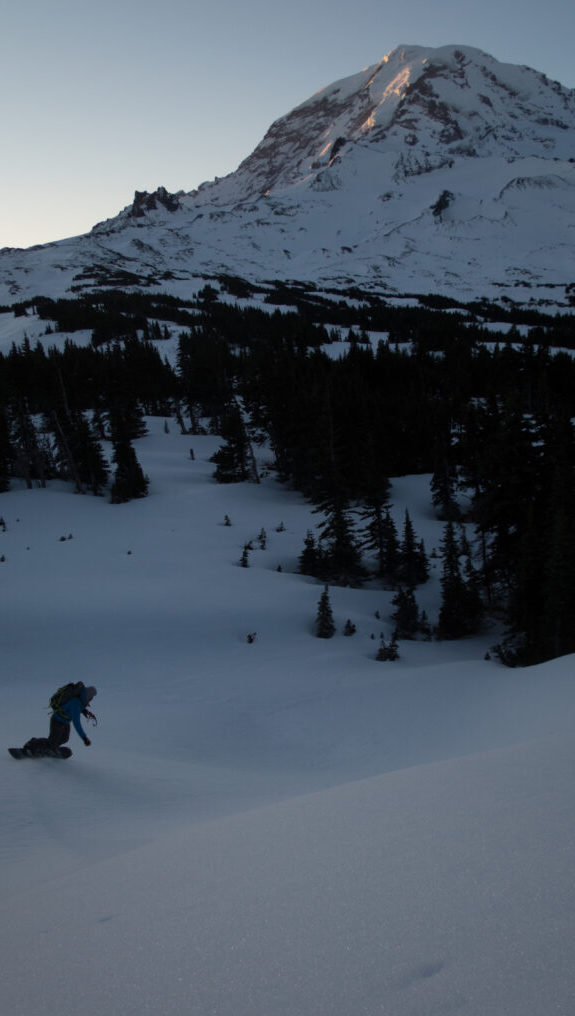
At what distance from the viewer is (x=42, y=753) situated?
25.8 ft

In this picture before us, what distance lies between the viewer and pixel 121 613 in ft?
65.5

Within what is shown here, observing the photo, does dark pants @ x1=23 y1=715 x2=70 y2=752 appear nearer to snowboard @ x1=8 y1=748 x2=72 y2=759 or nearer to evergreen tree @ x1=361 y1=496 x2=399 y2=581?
snowboard @ x1=8 y1=748 x2=72 y2=759

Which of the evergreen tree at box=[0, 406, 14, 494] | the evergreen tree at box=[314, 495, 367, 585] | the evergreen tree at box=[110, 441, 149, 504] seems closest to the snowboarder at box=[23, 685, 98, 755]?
the evergreen tree at box=[314, 495, 367, 585]

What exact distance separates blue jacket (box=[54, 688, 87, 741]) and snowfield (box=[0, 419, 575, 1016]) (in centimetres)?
61

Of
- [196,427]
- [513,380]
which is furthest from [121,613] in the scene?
[513,380]

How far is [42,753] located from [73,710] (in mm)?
728

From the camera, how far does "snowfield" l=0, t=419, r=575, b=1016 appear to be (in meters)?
2.22

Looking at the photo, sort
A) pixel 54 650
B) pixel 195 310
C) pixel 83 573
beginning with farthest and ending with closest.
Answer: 1. pixel 195 310
2. pixel 83 573
3. pixel 54 650

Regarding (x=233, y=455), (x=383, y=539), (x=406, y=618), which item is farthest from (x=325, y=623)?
(x=233, y=455)

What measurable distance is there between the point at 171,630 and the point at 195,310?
426 ft

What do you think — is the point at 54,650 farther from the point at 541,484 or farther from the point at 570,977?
the point at 541,484

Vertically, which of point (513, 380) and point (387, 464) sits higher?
point (513, 380)

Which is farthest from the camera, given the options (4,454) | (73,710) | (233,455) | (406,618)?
(233,455)

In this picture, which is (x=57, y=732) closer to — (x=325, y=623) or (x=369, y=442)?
(x=325, y=623)
